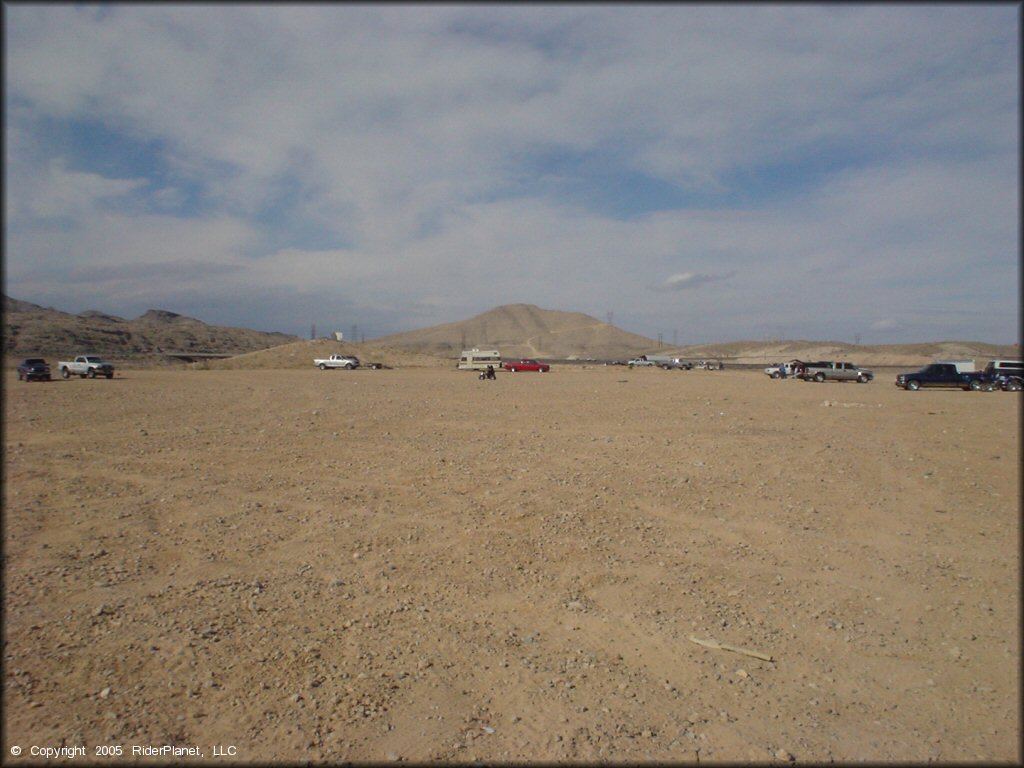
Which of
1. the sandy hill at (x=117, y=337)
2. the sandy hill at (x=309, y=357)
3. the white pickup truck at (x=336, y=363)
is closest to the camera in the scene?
the sandy hill at (x=117, y=337)

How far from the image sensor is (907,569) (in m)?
6.39

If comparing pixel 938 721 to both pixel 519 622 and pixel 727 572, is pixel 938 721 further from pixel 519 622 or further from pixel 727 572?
pixel 519 622

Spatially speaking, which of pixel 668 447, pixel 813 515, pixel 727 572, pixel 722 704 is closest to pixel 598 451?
pixel 668 447

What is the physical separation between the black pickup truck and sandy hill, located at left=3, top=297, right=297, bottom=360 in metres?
42.3

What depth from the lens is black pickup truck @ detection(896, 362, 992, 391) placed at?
33.6 metres

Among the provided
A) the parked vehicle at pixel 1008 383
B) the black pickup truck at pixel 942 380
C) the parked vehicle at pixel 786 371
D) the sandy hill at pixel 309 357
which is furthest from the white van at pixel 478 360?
the parked vehicle at pixel 1008 383

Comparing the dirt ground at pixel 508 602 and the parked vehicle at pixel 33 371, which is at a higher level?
the parked vehicle at pixel 33 371

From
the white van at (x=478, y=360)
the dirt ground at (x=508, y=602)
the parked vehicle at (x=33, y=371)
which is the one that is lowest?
the dirt ground at (x=508, y=602)

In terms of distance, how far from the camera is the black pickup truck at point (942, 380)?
33.6 m

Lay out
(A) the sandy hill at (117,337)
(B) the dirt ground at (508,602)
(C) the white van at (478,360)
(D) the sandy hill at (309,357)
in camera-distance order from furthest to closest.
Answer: (C) the white van at (478,360) → (D) the sandy hill at (309,357) → (A) the sandy hill at (117,337) → (B) the dirt ground at (508,602)

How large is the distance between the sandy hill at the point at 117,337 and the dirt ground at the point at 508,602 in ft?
134

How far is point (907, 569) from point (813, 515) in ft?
5.44

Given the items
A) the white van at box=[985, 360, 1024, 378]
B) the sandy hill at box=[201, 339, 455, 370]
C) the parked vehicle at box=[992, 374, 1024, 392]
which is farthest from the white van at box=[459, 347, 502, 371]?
the parked vehicle at box=[992, 374, 1024, 392]

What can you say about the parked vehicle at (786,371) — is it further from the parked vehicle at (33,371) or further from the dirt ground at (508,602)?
the parked vehicle at (33,371)
